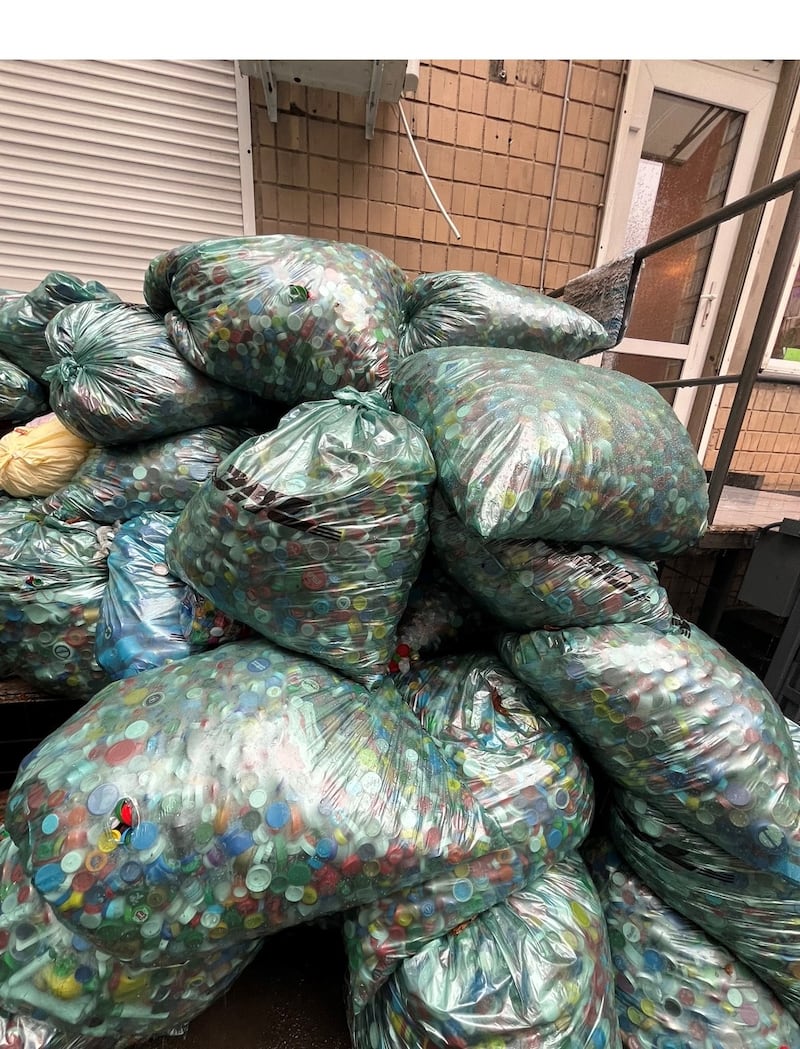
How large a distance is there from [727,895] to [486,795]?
44 centimetres

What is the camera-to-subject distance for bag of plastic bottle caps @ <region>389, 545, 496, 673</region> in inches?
42.8

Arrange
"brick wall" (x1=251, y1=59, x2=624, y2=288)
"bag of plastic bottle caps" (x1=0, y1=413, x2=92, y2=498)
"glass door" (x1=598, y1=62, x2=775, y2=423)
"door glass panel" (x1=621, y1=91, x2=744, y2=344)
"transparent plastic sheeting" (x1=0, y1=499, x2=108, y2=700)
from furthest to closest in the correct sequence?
"door glass panel" (x1=621, y1=91, x2=744, y2=344) → "glass door" (x1=598, y1=62, x2=775, y2=423) → "brick wall" (x1=251, y1=59, x2=624, y2=288) → "bag of plastic bottle caps" (x1=0, y1=413, x2=92, y2=498) → "transparent plastic sheeting" (x1=0, y1=499, x2=108, y2=700)

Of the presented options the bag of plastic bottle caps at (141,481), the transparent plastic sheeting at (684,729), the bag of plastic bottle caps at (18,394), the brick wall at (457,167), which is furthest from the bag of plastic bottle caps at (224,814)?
the brick wall at (457,167)

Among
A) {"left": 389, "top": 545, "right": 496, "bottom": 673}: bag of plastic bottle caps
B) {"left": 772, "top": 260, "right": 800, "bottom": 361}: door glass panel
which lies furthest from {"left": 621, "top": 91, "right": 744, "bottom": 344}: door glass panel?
{"left": 389, "top": 545, "right": 496, "bottom": 673}: bag of plastic bottle caps

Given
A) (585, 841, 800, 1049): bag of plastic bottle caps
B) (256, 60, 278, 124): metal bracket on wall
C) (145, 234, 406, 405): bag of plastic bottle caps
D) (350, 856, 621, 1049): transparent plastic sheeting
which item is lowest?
(585, 841, 800, 1049): bag of plastic bottle caps

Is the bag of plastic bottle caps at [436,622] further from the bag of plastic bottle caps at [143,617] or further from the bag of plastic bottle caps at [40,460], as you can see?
the bag of plastic bottle caps at [40,460]

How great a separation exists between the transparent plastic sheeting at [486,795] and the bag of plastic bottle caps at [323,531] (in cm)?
19

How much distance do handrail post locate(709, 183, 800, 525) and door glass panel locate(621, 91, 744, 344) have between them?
1.92 meters

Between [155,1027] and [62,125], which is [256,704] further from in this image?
[62,125]

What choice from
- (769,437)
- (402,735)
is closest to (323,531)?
(402,735)

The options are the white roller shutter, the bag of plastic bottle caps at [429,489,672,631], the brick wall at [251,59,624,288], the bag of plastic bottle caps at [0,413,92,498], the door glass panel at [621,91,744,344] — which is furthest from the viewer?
the door glass panel at [621,91,744,344]

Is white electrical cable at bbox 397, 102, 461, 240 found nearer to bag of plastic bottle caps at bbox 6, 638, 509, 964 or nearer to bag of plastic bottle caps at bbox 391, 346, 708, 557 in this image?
bag of plastic bottle caps at bbox 391, 346, 708, 557

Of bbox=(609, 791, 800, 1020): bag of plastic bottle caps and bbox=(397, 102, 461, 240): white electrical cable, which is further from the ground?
bbox=(397, 102, 461, 240): white electrical cable

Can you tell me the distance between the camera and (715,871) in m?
0.82
